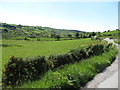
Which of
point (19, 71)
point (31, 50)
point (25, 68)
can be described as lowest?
point (31, 50)

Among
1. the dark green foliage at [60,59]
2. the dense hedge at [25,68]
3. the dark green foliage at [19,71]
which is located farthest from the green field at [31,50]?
the dark green foliage at [19,71]

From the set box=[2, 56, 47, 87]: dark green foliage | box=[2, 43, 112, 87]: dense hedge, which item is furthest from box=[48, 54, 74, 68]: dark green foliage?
box=[2, 56, 47, 87]: dark green foliage

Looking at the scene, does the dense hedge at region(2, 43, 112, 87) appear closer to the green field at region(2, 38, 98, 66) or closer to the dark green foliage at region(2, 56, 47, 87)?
the dark green foliage at region(2, 56, 47, 87)

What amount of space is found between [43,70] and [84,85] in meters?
2.56

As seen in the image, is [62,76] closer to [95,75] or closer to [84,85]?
[84,85]

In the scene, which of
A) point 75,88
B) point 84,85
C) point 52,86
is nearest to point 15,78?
point 52,86

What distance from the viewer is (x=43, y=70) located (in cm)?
941

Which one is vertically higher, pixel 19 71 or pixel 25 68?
pixel 25 68

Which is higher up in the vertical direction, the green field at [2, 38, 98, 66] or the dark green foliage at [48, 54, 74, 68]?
the dark green foliage at [48, 54, 74, 68]

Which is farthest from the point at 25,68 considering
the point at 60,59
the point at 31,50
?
the point at 31,50

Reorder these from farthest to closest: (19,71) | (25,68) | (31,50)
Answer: (31,50) → (25,68) → (19,71)

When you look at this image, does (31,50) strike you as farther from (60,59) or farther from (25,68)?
(25,68)

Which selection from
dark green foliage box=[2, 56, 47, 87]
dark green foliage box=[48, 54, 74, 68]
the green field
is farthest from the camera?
the green field

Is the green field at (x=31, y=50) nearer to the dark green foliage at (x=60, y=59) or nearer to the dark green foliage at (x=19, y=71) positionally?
the dark green foliage at (x=60, y=59)
